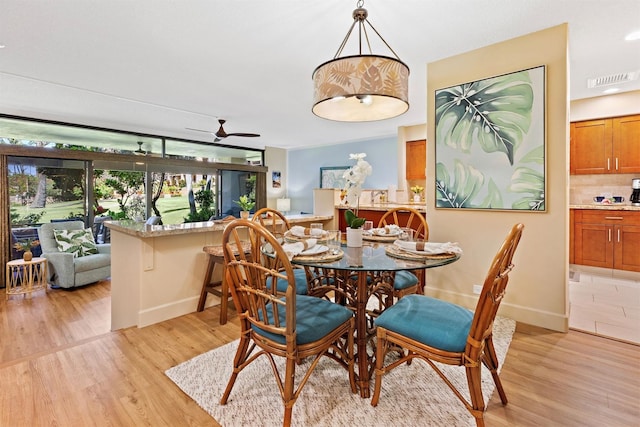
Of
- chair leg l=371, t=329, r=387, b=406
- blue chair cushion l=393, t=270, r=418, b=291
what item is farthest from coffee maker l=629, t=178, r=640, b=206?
chair leg l=371, t=329, r=387, b=406

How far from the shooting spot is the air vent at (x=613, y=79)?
3355mm

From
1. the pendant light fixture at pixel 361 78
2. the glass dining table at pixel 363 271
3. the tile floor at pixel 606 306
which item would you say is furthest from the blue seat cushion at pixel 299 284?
the tile floor at pixel 606 306

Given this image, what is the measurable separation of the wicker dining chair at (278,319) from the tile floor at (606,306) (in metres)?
2.30

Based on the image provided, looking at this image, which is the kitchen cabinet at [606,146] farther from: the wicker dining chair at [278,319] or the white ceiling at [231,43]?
the wicker dining chair at [278,319]

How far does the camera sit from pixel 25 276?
409 cm

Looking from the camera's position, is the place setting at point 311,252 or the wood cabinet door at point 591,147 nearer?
the place setting at point 311,252

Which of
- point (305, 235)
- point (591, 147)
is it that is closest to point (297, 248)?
point (305, 235)

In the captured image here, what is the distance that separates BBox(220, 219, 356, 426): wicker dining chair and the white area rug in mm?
114

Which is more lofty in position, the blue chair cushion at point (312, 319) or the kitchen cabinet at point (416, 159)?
the kitchen cabinet at point (416, 159)

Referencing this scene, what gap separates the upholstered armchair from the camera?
4.25 m

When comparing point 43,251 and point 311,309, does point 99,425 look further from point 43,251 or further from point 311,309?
point 43,251

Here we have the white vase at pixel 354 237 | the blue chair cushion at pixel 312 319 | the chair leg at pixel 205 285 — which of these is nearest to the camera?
the blue chair cushion at pixel 312 319

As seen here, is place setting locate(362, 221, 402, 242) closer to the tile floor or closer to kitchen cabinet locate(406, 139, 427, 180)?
the tile floor

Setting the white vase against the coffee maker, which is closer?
the white vase
